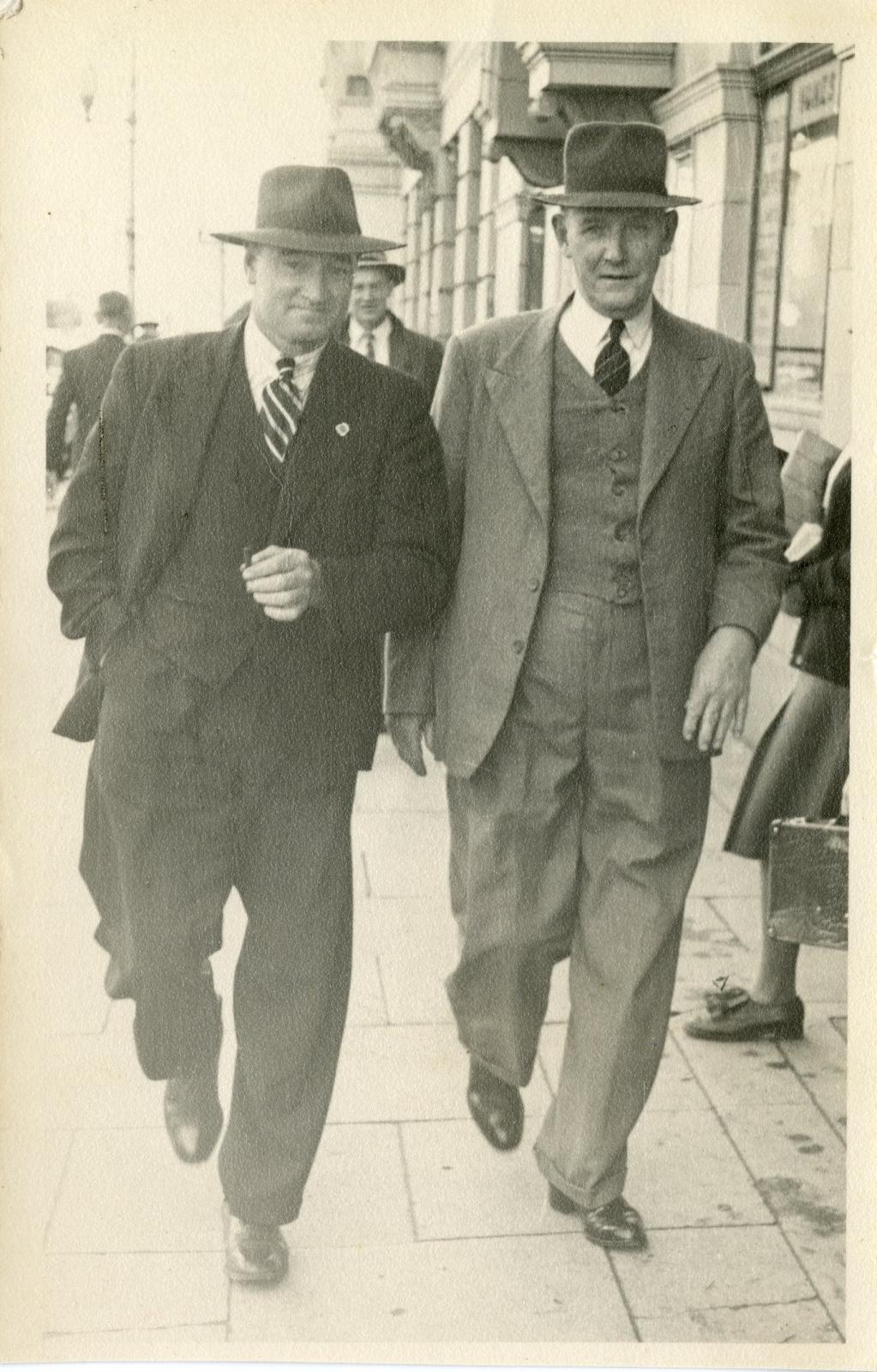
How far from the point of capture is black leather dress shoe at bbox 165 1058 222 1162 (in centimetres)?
385

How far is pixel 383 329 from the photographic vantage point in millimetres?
3814

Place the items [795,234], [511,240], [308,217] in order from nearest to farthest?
[308,217] → [795,234] → [511,240]

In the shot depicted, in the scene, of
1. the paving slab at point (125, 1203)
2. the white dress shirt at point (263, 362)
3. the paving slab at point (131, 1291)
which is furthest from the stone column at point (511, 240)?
the paving slab at point (131, 1291)

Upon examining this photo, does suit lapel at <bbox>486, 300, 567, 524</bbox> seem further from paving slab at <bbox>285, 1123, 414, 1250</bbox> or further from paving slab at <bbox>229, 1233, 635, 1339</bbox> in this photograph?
paving slab at <bbox>229, 1233, 635, 1339</bbox>

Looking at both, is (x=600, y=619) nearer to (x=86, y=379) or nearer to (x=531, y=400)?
(x=531, y=400)

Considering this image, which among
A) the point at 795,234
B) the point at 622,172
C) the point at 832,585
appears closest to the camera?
the point at 622,172

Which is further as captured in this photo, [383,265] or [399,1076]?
[399,1076]

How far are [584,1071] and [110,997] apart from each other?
95 centimetres

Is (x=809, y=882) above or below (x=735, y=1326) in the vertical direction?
above

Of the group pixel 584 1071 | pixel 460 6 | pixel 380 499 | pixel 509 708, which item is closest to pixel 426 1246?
pixel 584 1071

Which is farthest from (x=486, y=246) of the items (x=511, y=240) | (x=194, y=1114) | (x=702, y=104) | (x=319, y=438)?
(x=194, y=1114)

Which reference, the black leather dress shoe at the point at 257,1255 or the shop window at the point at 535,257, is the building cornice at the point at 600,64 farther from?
the black leather dress shoe at the point at 257,1255

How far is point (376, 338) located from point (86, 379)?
55 centimetres

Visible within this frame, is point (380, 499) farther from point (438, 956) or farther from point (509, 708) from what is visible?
point (438, 956)
